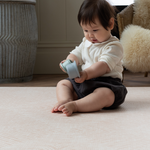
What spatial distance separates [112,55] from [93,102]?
7.8 inches

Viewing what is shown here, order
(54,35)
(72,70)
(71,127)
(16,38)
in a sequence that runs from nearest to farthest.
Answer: (71,127) → (72,70) → (16,38) → (54,35)

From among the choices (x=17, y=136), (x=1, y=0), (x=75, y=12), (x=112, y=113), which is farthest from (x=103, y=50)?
(x=75, y=12)

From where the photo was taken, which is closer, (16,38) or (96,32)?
(96,32)

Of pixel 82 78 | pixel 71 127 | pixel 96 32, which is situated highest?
pixel 96 32

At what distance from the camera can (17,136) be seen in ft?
2.31

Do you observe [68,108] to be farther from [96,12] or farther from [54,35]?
[54,35]

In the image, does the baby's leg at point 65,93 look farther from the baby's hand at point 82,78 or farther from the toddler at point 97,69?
the baby's hand at point 82,78

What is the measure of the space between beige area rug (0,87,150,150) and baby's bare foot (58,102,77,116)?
0.06 feet

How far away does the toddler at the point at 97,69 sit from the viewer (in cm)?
94

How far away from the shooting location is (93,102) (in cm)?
93

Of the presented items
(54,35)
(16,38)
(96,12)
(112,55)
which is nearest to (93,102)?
(112,55)

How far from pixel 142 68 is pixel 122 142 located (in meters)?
1.14

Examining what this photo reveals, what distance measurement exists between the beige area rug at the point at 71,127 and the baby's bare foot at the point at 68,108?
0.06ft

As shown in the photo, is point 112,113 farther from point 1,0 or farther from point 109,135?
point 1,0
